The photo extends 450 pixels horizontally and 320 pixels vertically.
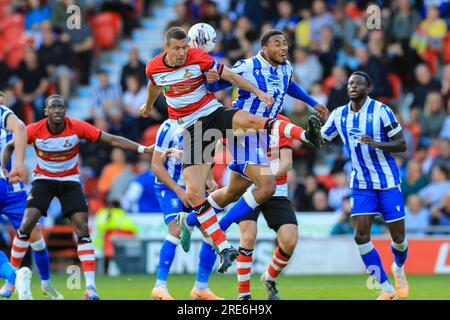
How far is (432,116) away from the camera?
1936cm

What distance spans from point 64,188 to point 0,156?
34.2 inches

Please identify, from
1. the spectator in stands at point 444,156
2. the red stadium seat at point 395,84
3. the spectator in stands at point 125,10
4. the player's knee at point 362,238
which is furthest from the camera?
the spectator in stands at point 125,10

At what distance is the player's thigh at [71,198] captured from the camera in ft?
40.5

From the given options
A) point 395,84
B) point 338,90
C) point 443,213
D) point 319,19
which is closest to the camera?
point 443,213

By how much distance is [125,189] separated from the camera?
63.9 feet

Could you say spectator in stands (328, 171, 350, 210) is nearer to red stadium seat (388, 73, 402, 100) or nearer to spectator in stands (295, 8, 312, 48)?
red stadium seat (388, 73, 402, 100)

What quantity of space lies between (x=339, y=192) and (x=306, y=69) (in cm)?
304

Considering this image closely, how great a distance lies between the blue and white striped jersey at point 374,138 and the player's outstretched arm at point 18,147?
3.68m

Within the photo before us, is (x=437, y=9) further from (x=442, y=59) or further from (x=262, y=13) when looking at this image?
(x=262, y=13)

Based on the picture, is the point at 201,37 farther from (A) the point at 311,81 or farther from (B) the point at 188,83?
(A) the point at 311,81

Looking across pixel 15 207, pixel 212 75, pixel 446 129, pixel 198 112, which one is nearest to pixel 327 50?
pixel 446 129

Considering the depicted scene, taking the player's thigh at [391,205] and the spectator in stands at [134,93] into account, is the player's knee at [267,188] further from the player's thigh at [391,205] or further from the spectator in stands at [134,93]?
the spectator in stands at [134,93]

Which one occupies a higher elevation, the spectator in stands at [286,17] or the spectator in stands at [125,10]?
the spectator in stands at [125,10]

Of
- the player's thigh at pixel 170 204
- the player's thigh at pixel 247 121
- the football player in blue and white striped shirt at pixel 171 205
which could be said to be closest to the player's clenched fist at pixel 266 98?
the player's thigh at pixel 247 121
